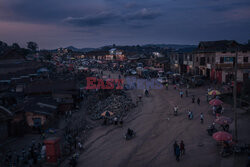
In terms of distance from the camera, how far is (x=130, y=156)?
44.1 ft

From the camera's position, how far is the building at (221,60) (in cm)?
2994

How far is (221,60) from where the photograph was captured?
3309 centimetres

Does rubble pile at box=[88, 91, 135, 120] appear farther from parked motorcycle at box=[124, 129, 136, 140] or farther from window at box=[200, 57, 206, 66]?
window at box=[200, 57, 206, 66]

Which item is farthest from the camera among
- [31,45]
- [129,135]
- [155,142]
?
[31,45]

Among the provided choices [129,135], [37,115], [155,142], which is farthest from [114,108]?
[155,142]

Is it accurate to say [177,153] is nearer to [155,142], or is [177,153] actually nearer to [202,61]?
[155,142]

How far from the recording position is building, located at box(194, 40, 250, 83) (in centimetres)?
2994

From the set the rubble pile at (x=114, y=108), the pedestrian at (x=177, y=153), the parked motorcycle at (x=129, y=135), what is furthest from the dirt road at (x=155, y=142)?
the rubble pile at (x=114, y=108)

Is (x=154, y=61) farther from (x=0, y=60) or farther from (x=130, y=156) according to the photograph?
(x=130, y=156)

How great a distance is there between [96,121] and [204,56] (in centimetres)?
2512

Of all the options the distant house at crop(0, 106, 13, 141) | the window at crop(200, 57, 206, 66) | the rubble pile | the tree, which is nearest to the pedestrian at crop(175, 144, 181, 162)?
the rubble pile

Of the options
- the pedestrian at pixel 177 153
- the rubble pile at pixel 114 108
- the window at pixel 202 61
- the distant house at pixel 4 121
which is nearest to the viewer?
the pedestrian at pixel 177 153

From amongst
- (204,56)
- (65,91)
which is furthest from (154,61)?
(65,91)

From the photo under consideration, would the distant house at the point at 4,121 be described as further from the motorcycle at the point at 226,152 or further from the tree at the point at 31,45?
the tree at the point at 31,45
